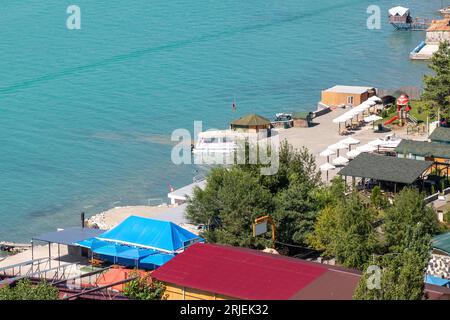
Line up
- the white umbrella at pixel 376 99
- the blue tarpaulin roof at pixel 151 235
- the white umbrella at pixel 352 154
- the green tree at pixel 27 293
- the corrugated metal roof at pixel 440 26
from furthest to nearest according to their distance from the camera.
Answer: the corrugated metal roof at pixel 440 26
the white umbrella at pixel 376 99
the white umbrella at pixel 352 154
the blue tarpaulin roof at pixel 151 235
the green tree at pixel 27 293

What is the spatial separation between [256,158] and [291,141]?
1658cm

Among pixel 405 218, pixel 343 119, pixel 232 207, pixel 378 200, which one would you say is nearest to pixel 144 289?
pixel 232 207

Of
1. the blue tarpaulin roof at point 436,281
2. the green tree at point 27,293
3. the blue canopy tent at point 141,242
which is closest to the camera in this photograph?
the green tree at point 27,293

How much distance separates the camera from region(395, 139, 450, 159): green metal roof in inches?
1635

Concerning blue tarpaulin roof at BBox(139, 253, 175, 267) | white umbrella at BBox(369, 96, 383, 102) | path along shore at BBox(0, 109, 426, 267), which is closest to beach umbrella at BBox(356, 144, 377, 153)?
path along shore at BBox(0, 109, 426, 267)

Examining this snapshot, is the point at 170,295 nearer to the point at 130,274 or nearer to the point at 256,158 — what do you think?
the point at 130,274

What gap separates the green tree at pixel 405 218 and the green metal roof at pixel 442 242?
39 cm

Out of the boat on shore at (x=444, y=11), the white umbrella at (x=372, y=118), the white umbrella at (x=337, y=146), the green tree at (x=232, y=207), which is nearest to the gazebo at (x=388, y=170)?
the white umbrella at (x=337, y=146)

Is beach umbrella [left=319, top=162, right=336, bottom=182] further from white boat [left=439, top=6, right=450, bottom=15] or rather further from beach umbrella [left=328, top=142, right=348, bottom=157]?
white boat [left=439, top=6, right=450, bottom=15]

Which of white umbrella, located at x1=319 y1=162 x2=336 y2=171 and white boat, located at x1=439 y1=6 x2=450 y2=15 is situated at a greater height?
white boat, located at x1=439 y1=6 x2=450 y2=15

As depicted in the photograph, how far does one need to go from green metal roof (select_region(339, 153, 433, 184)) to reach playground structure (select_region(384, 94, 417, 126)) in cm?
1278

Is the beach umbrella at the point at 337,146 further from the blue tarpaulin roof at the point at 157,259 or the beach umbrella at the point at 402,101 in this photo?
the blue tarpaulin roof at the point at 157,259

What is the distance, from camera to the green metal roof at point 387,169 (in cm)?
3791
